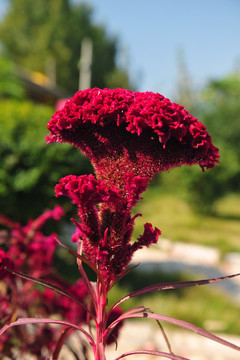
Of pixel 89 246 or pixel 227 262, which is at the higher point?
pixel 227 262

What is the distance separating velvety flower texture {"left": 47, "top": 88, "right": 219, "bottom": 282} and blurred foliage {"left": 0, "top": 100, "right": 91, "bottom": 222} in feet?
10.3

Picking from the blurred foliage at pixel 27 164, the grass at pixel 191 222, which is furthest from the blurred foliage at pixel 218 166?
the blurred foliage at pixel 27 164

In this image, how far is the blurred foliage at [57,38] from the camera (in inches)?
1207

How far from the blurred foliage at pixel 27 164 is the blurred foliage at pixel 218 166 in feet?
24.2

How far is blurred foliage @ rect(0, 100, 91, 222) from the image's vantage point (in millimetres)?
4039

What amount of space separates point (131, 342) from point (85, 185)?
2988 mm

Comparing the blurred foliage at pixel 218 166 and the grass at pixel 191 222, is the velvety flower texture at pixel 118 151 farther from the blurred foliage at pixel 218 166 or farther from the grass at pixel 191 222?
the blurred foliage at pixel 218 166

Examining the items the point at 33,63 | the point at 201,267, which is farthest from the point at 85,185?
the point at 33,63

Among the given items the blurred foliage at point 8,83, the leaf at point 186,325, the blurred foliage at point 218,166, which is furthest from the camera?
the blurred foliage at point 218,166

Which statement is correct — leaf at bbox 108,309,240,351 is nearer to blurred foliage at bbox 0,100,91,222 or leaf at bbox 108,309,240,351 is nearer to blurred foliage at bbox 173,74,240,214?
blurred foliage at bbox 0,100,91,222

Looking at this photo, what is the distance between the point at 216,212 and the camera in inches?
484

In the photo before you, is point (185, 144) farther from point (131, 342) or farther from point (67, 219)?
point (67, 219)

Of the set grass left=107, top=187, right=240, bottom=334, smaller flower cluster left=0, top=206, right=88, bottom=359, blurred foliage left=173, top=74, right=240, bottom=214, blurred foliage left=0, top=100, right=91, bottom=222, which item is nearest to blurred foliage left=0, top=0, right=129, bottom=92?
blurred foliage left=173, top=74, right=240, bottom=214

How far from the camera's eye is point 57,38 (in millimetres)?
32344
